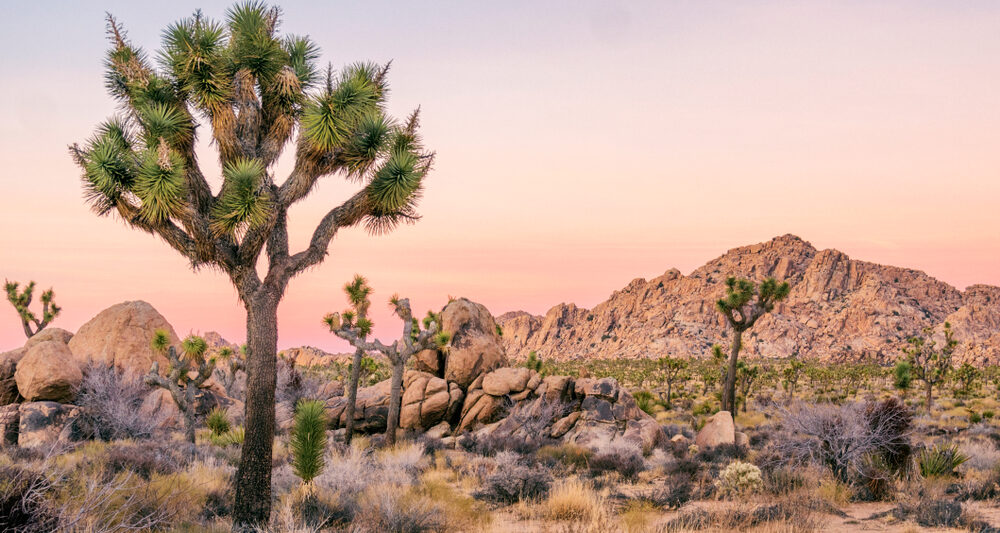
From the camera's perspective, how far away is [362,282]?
70.3ft

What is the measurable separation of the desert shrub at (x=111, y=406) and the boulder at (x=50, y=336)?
317cm

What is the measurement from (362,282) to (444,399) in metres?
5.33

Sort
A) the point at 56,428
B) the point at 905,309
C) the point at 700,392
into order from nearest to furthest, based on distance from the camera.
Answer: the point at 56,428 → the point at 700,392 → the point at 905,309

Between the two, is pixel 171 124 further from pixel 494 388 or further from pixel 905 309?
pixel 905 309

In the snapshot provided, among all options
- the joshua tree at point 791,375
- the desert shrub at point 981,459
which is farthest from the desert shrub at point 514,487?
the joshua tree at point 791,375

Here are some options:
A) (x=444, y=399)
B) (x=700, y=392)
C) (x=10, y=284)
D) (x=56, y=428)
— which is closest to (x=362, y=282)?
(x=444, y=399)

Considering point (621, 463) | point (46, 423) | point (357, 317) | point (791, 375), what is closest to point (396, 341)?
point (357, 317)

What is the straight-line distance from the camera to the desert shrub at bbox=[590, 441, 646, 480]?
1460 centimetres

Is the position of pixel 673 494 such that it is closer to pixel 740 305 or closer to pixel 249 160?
pixel 249 160

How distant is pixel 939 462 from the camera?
1271cm

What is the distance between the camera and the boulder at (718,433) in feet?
60.8

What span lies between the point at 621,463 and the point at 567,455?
252cm

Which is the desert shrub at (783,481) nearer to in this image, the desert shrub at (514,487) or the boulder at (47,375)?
the desert shrub at (514,487)

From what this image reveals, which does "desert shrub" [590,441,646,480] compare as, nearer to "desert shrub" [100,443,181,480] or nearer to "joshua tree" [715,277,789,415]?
"desert shrub" [100,443,181,480]
